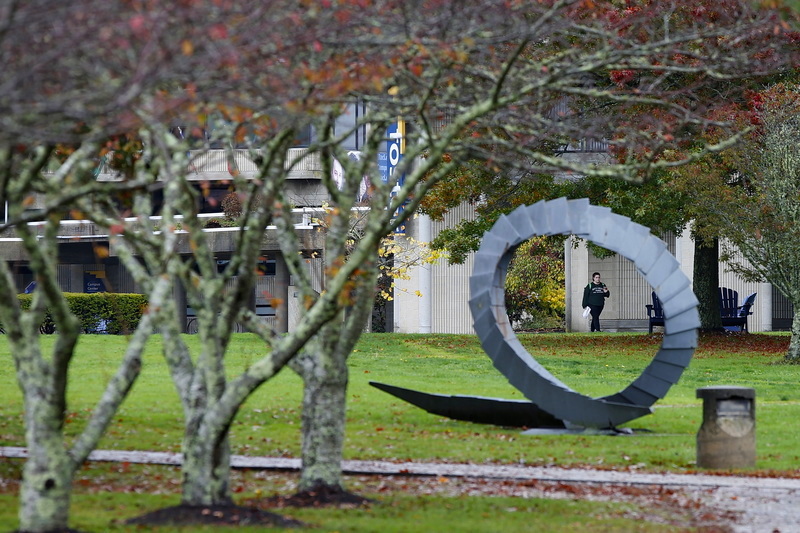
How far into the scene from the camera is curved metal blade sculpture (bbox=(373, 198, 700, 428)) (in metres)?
14.7

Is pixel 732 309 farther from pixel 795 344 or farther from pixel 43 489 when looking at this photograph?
pixel 43 489

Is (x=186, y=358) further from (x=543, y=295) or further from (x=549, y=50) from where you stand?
(x=543, y=295)

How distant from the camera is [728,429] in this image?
12.7m

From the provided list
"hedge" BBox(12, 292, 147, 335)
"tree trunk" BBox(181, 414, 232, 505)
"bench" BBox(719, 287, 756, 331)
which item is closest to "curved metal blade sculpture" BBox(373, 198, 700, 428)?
"tree trunk" BBox(181, 414, 232, 505)

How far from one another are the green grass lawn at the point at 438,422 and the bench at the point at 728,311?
5.88 m

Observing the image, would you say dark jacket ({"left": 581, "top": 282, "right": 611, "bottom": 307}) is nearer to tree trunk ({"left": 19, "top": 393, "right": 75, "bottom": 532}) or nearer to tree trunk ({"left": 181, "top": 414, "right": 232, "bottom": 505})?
tree trunk ({"left": 181, "top": 414, "right": 232, "bottom": 505})

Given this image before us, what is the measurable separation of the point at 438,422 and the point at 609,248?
3.25 m

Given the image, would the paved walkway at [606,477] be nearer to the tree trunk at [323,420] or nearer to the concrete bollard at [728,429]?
the concrete bollard at [728,429]

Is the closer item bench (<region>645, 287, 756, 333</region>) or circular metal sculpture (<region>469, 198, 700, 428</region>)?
circular metal sculpture (<region>469, 198, 700, 428</region>)

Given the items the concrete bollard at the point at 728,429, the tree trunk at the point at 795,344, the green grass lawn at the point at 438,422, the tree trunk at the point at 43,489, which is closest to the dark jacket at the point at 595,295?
the green grass lawn at the point at 438,422

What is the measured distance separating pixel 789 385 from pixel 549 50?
788 cm

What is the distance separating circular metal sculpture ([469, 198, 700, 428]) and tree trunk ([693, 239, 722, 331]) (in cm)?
1562

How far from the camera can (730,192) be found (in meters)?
24.4

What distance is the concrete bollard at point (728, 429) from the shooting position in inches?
499
